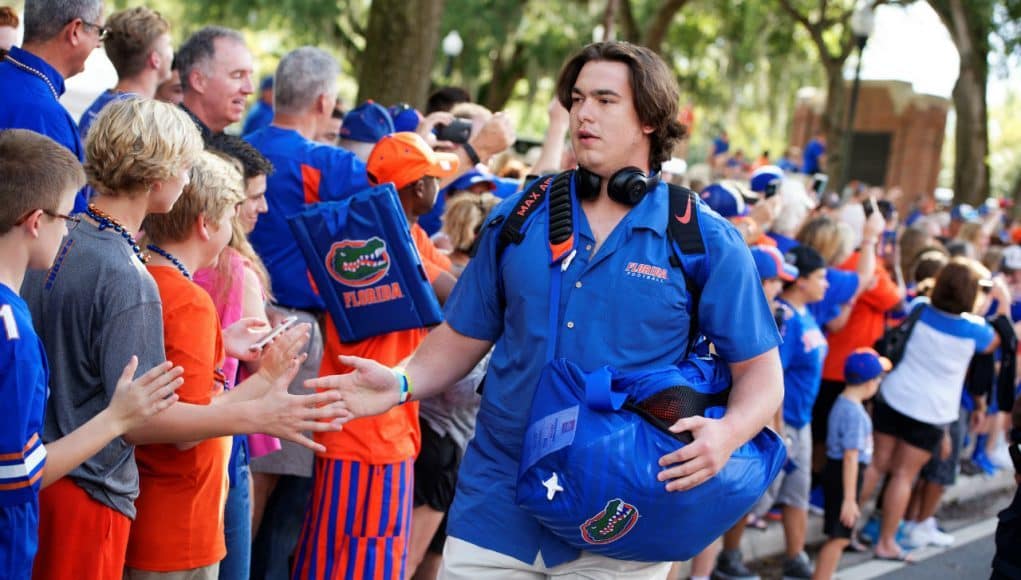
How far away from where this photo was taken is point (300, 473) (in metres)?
5.04

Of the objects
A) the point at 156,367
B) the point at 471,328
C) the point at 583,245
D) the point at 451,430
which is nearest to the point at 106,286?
the point at 156,367

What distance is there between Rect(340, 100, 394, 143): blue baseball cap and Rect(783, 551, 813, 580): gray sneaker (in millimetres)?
3541

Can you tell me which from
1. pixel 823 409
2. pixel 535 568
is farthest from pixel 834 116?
pixel 535 568

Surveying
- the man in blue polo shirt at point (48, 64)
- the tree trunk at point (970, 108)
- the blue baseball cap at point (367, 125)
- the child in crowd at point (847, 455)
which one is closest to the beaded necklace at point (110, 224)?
the man in blue polo shirt at point (48, 64)

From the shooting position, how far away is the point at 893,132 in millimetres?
35938

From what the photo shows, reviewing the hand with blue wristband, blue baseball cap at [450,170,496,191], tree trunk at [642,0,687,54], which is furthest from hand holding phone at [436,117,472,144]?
tree trunk at [642,0,687,54]

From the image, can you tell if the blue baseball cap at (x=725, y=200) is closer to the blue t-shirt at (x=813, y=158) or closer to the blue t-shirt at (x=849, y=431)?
the blue t-shirt at (x=849, y=431)

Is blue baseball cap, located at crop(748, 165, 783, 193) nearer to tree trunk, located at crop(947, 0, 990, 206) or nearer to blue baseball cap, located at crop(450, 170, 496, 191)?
blue baseball cap, located at crop(450, 170, 496, 191)

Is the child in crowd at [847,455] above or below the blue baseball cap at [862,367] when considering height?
below

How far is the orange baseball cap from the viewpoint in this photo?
4.89 metres

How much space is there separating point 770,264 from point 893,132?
104 feet

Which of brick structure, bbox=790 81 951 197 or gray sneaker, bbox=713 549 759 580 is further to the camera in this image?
brick structure, bbox=790 81 951 197

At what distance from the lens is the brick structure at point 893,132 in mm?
35156

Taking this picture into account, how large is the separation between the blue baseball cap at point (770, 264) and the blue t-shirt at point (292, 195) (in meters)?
2.31
